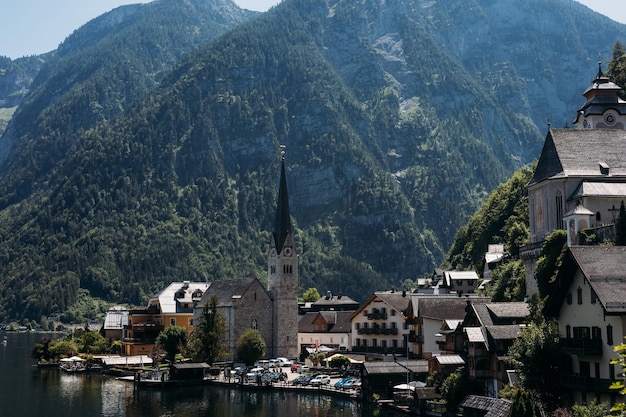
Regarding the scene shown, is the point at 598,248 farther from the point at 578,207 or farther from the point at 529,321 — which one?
the point at 578,207

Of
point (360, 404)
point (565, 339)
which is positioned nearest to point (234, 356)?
point (360, 404)

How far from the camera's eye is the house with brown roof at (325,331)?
134125mm

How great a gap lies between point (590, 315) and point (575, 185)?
30.5 m

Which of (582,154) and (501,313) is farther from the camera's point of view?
(582,154)

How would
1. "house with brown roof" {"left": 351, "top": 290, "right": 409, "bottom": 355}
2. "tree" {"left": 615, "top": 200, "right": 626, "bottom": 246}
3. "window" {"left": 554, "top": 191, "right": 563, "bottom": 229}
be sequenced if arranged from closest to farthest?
"tree" {"left": 615, "top": 200, "right": 626, "bottom": 246} < "window" {"left": 554, "top": 191, "right": 563, "bottom": 229} < "house with brown roof" {"left": 351, "top": 290, "right": 409, "bottom": 355}

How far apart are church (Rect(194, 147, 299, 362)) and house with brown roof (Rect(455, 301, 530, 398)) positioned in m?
62.8

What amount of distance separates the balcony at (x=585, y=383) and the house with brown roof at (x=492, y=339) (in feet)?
40.6

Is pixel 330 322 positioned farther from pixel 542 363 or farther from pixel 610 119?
pixel 542 363

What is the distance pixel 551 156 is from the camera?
280 feet

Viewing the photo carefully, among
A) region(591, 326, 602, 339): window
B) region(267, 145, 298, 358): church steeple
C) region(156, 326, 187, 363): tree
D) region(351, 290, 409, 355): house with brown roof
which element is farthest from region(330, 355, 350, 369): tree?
region(591, 326, 602, 339): window

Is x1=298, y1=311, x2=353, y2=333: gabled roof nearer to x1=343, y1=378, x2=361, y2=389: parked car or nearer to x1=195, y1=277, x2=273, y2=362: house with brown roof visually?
x1=195, y1=277, x2=273, y2=362: house with brown roof

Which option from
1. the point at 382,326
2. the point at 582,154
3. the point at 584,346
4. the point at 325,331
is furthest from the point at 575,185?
the point at 325,331

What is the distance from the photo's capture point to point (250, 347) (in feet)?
407

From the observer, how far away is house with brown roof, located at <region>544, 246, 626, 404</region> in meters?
51.6
